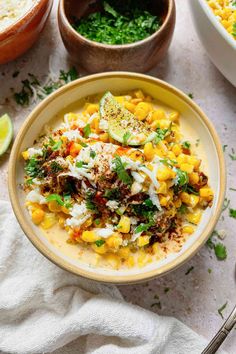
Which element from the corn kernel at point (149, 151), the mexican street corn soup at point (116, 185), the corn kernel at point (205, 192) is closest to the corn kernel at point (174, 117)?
the mexican street corn soup at point (116, 185)

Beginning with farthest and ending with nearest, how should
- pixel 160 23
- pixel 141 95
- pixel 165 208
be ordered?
1. pixel 160 23
2. pixel 141 95
3. pixel 165 208

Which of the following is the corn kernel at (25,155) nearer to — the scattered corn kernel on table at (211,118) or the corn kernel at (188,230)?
the scattered corn kernel on table at (211,118)

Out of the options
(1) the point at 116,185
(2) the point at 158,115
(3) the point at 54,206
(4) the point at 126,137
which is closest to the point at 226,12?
(2) the point at 158,115

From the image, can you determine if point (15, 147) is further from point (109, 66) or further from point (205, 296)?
point (205, 296)

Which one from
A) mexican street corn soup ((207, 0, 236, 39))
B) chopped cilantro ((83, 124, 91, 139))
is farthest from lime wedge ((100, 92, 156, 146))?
mexican street corn soup ((207, 0, 236, 39))

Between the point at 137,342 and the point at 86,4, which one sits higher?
the point at 86,4

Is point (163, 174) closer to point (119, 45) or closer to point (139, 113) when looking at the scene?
point (139, 113)

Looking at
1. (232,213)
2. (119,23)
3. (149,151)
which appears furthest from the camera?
(119,23)

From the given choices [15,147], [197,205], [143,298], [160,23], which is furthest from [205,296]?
[160,23]
